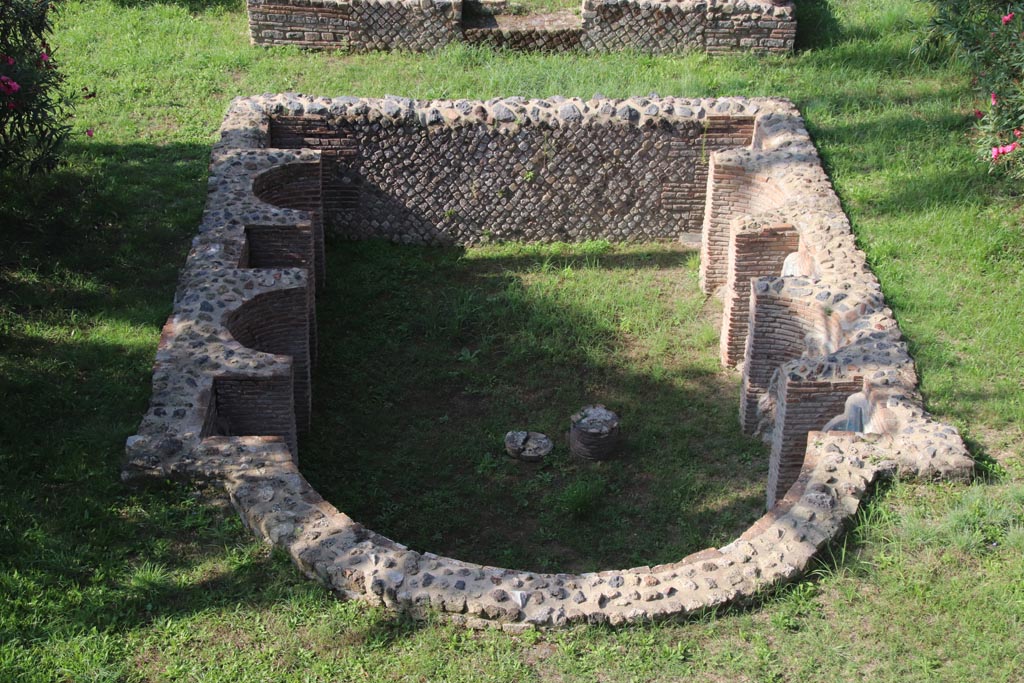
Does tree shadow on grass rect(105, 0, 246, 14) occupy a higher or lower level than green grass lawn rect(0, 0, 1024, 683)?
higher

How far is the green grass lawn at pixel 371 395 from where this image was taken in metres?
5.42

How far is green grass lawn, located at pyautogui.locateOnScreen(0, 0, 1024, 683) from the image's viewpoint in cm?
542

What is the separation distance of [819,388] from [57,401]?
14.1 ft

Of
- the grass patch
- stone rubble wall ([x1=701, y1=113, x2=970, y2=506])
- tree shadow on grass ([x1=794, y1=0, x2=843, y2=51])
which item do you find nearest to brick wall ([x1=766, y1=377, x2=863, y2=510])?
stone rubble wall ([x1=701, y1=113, x2=970, y2=506])

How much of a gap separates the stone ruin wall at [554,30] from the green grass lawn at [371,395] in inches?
10.4

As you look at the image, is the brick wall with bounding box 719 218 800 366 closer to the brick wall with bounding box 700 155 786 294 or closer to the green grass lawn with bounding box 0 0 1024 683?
the green grass lawn with bounding box 0 0 1024 683

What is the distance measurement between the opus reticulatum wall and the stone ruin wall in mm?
1817

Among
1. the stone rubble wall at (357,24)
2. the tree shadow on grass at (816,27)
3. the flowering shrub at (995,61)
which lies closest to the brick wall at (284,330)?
the stone rubble wall at (357,24)

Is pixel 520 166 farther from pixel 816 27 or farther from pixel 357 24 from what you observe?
pixel 816 27

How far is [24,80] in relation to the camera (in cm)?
824

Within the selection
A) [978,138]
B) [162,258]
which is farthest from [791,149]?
[162,258]

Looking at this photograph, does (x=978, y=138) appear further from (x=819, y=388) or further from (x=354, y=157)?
(x=354, y=157)

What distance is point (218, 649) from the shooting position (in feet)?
17.7

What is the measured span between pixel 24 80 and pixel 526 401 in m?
3.96
